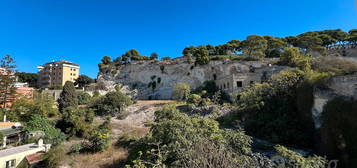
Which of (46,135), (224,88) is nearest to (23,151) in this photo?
(46,135)

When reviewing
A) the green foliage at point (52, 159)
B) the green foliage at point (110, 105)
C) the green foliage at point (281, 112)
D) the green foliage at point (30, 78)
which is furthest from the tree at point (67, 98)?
the green foliage at point (30, 78)

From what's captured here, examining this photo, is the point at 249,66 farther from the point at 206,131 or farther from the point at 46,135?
the point at 46,135

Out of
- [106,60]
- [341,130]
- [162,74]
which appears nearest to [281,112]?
[341,130]

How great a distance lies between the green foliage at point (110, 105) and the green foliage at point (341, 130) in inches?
721

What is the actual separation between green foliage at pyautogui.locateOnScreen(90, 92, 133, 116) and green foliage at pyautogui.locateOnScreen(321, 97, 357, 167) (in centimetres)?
1832

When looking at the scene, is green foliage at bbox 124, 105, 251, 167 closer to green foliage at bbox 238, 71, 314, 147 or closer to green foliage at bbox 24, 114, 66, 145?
green foliage at bbox 238, 71, 314, 147

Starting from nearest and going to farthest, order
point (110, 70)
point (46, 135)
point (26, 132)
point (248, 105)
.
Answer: point (46, 135), point (26, 132), point (248, 105), point (110, 70)

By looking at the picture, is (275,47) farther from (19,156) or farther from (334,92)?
(19,156)

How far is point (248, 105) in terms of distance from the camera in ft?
40.0

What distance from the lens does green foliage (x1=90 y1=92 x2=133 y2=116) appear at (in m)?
18.4

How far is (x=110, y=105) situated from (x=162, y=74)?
16.5m

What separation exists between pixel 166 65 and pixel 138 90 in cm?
832

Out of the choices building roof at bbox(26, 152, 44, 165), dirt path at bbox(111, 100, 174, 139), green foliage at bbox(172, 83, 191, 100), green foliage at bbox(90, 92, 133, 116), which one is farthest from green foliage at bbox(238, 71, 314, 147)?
green foliage at bbox(90, 92, 133, 116)

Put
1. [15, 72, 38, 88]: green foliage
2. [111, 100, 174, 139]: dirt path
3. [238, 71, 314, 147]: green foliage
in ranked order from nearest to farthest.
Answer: [238, 71, 314, 147]: green foliage
[111, 100, 174, 139]: dirt path
[15, 72, 38, 88]: green foliage
